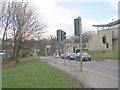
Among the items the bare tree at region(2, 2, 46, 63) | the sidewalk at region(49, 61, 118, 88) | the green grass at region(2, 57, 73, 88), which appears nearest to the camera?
the green grass at region(2, 57, 73, 88)

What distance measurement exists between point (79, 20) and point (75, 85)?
12.5 metres

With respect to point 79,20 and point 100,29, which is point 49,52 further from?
point 79,20

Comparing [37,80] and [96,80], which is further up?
[37,80]

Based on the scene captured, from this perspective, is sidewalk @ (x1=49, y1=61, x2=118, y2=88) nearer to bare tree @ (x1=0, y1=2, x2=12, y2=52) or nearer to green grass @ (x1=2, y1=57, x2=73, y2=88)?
green grass @ (x1=2, y1=57, x2=73, y2=88)

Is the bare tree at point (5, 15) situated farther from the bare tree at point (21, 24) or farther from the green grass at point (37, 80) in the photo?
the green grass at point (37, 80)

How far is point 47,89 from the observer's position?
1201 centimetres

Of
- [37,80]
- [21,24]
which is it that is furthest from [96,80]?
[21,24]

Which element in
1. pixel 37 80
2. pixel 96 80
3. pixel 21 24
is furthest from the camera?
pixel 21 24

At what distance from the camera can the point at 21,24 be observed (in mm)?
51062

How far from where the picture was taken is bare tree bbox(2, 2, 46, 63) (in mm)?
51219

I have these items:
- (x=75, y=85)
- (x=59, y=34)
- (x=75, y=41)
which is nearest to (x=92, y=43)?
(x=75, y=41)

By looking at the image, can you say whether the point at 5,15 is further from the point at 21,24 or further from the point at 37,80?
the point at 37,80

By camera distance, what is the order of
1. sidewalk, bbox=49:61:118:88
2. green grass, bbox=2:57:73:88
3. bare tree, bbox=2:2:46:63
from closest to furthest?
green grass, bbox=2:57:73:88, sidewalk, bbox=49:61:118:88, bare tree, bbox=2:2:46:63

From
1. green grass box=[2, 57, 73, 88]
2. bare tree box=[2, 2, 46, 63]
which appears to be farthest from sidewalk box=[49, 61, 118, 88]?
bare tree box=[2, 2, 46, 63]
